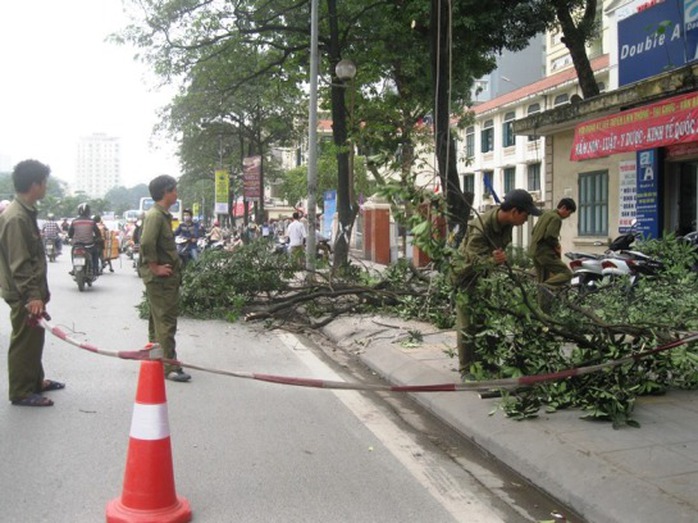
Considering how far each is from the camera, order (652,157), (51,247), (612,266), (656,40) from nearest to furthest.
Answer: (612,266)
(656,40)
(652,157)
(51,247)

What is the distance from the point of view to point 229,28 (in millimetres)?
15922

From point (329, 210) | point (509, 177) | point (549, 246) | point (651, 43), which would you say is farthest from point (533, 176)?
point (549, 246)

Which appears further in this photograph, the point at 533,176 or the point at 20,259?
the point at 533,176

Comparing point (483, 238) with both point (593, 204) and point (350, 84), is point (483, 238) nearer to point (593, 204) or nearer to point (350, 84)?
point (593, 204)

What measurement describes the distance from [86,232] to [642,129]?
11023 millimetres

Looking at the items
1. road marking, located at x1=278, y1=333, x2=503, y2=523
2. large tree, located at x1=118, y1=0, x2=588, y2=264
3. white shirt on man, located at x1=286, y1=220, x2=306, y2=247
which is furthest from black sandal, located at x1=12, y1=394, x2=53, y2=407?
white shirt on man, located at x1=286, y1=220, x2=306, y2=247

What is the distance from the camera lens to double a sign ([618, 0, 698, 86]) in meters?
11.9

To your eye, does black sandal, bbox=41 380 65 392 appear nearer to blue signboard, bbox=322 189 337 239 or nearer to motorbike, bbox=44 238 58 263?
motorbike, bbox=44 238 58 263

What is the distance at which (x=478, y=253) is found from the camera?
18.0 ft

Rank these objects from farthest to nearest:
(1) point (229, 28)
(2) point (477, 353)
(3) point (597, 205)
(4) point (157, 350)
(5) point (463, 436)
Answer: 1. (1) point (229, 28)
2. (3) point (597, 205)
3. (2) point (477, 353)
4. (5) point (463, 436)
5. (4) point (157, 350)

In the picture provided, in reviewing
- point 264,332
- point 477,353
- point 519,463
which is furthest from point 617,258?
point 519,463

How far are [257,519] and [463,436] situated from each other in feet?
6.45

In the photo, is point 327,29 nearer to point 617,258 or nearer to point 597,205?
point 597,205

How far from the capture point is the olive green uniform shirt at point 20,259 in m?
5.08
